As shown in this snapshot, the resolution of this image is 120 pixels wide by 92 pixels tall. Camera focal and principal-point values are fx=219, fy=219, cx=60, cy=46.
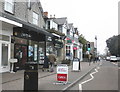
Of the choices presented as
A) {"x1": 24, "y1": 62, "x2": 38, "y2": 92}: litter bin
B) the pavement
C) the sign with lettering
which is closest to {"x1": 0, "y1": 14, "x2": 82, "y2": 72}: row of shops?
the pavement

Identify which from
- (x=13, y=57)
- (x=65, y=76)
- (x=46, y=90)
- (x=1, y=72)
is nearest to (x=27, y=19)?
(x=13, y=57)

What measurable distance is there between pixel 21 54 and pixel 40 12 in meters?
9.14

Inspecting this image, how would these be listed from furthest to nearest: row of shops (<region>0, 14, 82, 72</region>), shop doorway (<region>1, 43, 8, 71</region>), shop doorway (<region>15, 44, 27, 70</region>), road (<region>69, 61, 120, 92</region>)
Result: 1. shop doorway (<region>15, 44, 27, 70</region>)
2. shop doorway (<region>1, 43, 8, 71</region>)
3. row of shops (<region>0, 14, 82, 72</region>)
4. road (<region>69, 61, 120, 92</region>)

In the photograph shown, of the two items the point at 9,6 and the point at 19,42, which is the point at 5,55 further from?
the point at 9,6

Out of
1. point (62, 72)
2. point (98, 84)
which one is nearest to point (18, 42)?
point (62, 72)

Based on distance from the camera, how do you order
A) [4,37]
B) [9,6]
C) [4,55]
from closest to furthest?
[4,37] < [4,55] < [9,6]

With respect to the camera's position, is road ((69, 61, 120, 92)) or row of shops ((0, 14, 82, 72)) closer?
road ((69, 61, 120, 92))

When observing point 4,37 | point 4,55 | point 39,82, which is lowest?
point 39,82

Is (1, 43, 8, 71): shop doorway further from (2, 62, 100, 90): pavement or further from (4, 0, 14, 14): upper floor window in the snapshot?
(4, 0, 14, 14): upper floor window

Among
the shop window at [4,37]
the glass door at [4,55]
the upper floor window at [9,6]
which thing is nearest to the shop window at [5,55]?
the glass door at [4,55]

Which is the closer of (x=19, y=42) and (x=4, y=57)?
(x=4, y=57)

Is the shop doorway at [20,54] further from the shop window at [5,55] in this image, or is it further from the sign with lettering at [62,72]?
the sign with lettering at [62,72]

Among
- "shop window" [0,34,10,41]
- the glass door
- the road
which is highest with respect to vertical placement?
"shop window" [0,34,10,41]

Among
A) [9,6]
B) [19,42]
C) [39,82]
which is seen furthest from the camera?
[19,42]
